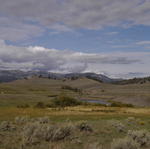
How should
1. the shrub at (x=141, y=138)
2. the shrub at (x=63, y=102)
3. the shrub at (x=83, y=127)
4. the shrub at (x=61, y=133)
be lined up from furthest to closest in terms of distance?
the shrub at (x=63, y=102) → the shrub at (x=83, y=127) → the shrub at (x=61, y=133) → the shrub at (x=141, y=138)

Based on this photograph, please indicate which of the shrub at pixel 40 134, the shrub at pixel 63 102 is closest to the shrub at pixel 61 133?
the shrub at pixel 40 134

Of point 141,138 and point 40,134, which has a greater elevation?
point 40,134

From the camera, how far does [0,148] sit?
9062mm

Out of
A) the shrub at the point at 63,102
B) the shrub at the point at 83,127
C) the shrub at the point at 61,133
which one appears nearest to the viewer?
the shrub at the point at 61,133

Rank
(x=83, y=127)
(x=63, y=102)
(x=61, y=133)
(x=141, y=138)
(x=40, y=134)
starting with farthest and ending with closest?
(x=63, y=102) < (x=83, y=127) < (x=61, y=133) < (x=141, y=138) < (x=40, y=134)

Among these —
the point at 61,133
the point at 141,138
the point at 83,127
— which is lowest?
the point at 83,127

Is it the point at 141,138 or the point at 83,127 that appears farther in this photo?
the point at 83,127

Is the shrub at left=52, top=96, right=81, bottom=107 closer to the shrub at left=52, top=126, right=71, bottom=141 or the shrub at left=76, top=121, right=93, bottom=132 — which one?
the shrub at left=76, top=121, right=93, bottom=132

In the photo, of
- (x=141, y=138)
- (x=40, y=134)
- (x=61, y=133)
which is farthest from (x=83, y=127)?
(x=141, y=138)

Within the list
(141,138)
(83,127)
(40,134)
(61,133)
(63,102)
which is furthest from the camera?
(63,102)

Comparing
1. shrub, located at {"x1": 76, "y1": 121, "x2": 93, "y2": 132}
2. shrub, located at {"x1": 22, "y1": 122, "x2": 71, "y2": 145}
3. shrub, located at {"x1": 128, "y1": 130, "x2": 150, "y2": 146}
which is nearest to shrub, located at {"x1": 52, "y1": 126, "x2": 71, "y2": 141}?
shrub, located at {"x1": 22, "y1": 122, "x2": 71, "y2": 145}

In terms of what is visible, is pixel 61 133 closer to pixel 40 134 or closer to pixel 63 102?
pixel 40 134

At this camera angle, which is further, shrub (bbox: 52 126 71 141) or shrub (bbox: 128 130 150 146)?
shrub (bbox: 52 126 71 141)

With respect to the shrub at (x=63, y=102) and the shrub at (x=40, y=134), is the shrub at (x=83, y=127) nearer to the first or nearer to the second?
the shrub at (x=40, y=134)
